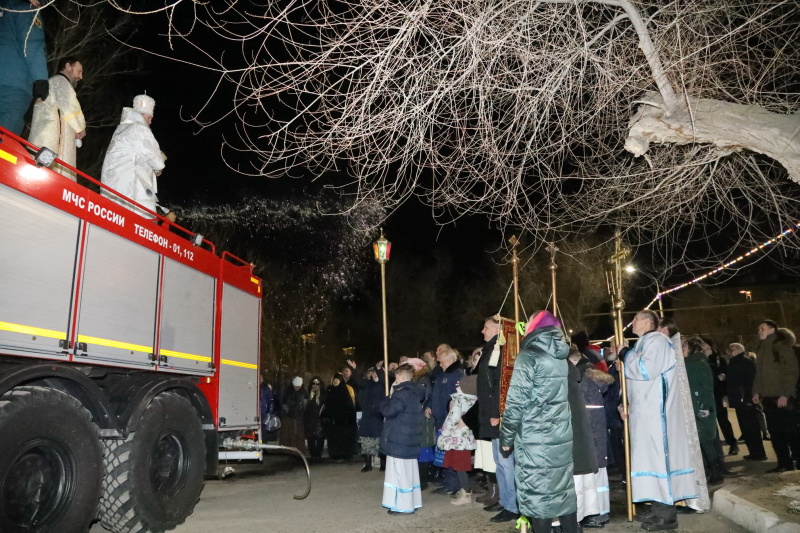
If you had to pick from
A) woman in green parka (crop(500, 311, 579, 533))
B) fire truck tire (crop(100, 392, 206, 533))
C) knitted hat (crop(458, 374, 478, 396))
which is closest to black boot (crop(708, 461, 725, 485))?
knitted hat (crop(458, 374, 478, 396))

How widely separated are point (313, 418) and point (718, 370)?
8932 mm

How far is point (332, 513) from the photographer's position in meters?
7.26

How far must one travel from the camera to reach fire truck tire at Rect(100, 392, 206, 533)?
5.38 meters

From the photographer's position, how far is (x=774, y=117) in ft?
16.7

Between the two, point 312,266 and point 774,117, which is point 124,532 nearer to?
point 774,117

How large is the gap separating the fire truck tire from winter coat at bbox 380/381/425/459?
2.20m

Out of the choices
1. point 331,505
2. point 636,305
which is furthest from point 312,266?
point 331,505

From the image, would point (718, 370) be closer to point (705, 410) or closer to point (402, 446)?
point (705, 410)

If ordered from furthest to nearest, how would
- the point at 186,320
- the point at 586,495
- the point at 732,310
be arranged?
the point at 732,310 → the point at 186,320 → the point at 586,495

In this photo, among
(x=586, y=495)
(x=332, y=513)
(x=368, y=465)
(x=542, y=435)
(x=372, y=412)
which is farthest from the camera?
(x=372, y=412)

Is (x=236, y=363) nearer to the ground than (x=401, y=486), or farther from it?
farther from it

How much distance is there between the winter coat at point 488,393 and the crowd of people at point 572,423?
0.04 feet

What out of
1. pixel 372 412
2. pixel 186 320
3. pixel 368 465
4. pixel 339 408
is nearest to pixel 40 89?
pixel 186 320

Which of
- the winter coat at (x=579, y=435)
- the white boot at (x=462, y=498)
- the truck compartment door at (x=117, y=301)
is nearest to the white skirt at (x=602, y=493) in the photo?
the winter coat at (x=579, y=435)
